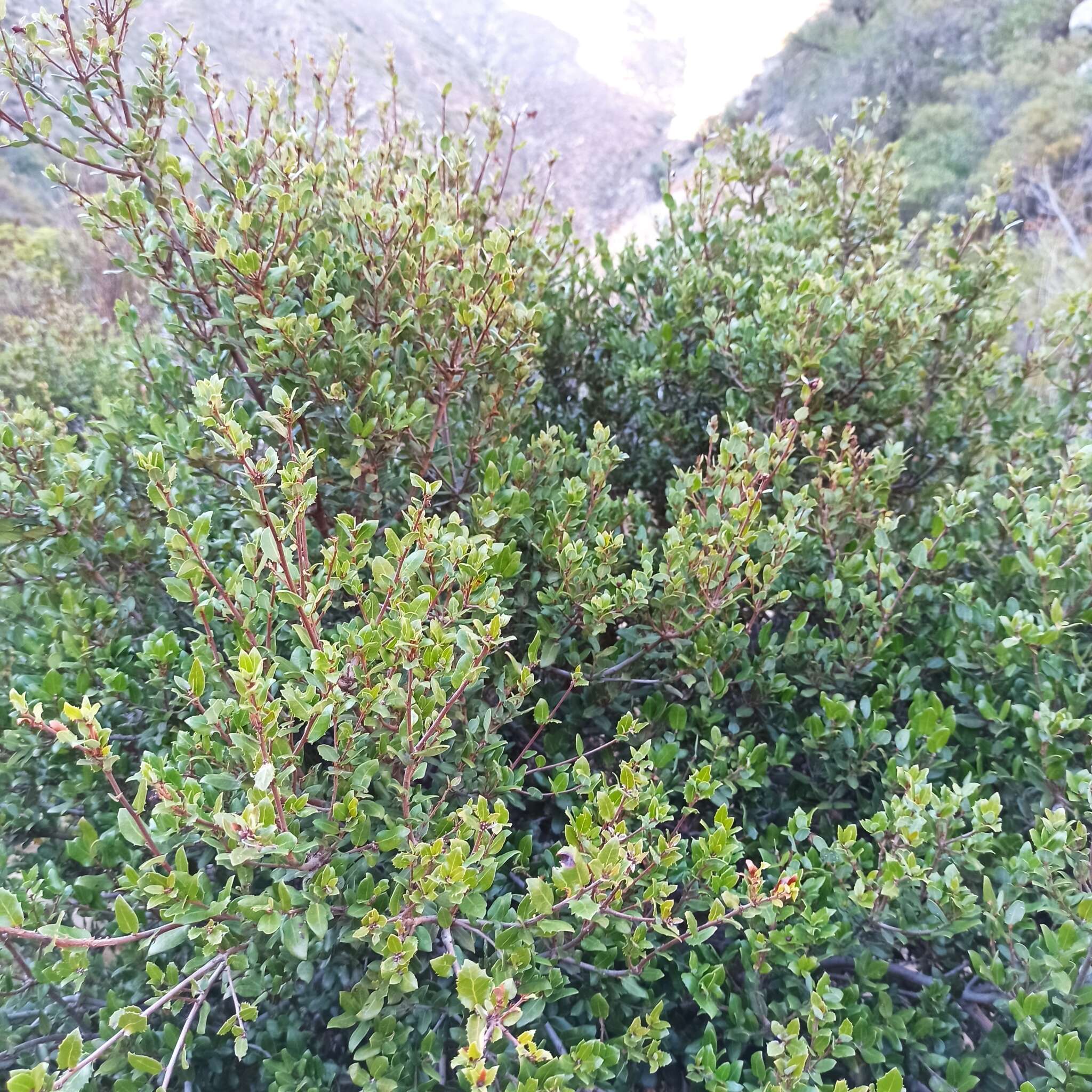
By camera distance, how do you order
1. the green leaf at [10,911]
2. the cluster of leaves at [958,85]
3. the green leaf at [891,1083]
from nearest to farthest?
the green leaf at [10,911], the green leaf at [891,1083], the cluster of leaves at [958,85]

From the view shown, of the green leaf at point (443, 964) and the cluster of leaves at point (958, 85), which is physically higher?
the cluster of leaves at point (958, 85)

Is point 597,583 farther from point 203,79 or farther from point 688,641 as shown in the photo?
point 203,79

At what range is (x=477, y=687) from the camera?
6.29ft

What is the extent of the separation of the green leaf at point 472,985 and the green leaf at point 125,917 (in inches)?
27.2

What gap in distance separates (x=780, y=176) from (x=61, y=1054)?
198 inches

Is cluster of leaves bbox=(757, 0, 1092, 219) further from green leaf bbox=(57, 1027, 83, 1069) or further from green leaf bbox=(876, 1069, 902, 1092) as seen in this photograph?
green leaf bbox=(57, 1027, 83, 1069)

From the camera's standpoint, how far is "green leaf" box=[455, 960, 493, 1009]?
3.73ft

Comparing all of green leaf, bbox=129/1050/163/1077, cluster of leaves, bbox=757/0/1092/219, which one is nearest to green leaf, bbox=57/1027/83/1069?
green leaf, bbox=129/1050/163/1077

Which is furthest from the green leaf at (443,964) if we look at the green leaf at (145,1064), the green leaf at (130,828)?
the green leaf at (130,828)

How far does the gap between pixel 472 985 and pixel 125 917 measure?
74cm

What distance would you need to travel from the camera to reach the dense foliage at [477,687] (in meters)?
1.42

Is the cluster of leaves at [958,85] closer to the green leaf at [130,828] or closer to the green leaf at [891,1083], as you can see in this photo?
the green leaf at [891,1083]

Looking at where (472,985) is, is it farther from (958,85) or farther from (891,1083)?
(958,85)

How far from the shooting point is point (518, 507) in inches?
83.3
